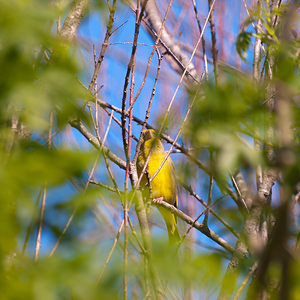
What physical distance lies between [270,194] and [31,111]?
7.90 ft

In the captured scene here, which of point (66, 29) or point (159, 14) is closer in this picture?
point (66, 29)

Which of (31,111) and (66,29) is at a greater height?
(66,29)

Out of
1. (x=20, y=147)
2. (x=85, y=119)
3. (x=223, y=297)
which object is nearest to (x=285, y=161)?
(x=85, y=119)

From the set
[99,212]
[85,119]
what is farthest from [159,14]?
[85,119]

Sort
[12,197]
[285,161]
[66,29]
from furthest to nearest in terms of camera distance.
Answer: [66,29] → [285,161] → [12,197]

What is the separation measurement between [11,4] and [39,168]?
0.33 metres

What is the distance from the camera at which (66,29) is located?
2.24 metres

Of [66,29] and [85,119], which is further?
[66,29]

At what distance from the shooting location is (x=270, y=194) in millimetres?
2875

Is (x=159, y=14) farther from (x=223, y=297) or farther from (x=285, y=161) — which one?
(x=285, y=161)

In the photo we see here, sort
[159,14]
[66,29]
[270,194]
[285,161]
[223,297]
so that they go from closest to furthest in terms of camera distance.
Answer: [285,161]
[223,297]
[66,29]
[270,194]
[159,14]

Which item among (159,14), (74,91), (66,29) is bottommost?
(74,91)

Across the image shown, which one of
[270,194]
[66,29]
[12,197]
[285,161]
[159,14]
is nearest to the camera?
[12,197]

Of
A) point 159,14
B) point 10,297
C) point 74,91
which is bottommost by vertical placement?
point 10,297
